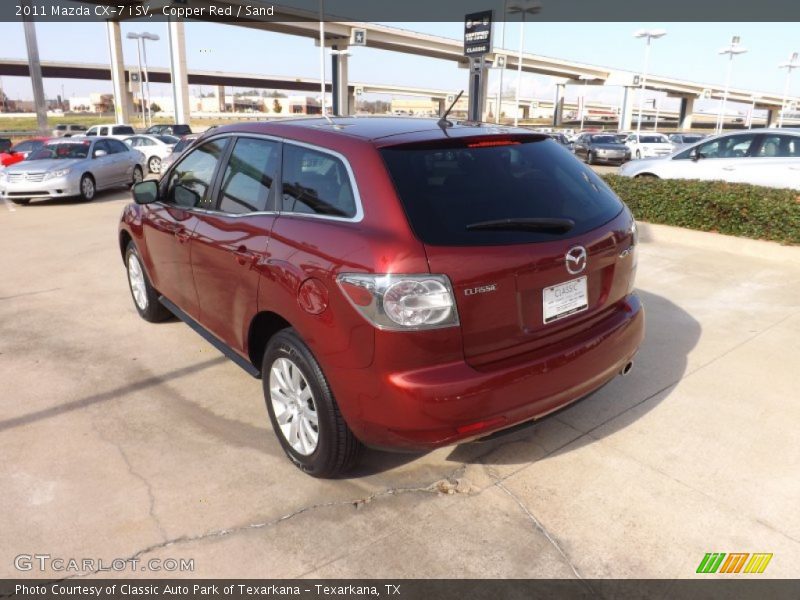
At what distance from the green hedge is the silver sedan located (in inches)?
430

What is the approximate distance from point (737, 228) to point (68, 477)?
789 centimetres

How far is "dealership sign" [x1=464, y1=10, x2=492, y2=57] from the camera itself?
2748cm

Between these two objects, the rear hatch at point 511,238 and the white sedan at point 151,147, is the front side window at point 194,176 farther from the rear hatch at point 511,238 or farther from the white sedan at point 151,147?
the white sedan at point 151,147

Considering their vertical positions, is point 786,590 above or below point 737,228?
below

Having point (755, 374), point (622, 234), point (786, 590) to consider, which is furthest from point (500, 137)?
point (755, 374)

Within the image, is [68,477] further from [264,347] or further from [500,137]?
[500,137]

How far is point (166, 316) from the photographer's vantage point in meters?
5.38

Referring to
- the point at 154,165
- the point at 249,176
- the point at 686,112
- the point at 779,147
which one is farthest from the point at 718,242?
the point at 686,112

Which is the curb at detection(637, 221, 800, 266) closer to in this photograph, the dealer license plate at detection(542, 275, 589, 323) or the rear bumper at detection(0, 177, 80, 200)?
the dealer license plate at detection(542, 275, 589, 323)

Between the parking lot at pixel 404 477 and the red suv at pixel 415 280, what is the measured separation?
0.39 meters

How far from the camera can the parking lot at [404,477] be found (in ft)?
8.54

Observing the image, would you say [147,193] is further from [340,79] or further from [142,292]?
[340,79]

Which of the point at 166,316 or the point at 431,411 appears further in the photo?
the point at 166,316

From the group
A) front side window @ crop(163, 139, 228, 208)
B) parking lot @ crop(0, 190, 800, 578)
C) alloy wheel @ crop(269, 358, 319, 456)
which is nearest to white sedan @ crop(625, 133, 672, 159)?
parking lot @ crop(0, 190, 800, 578)
